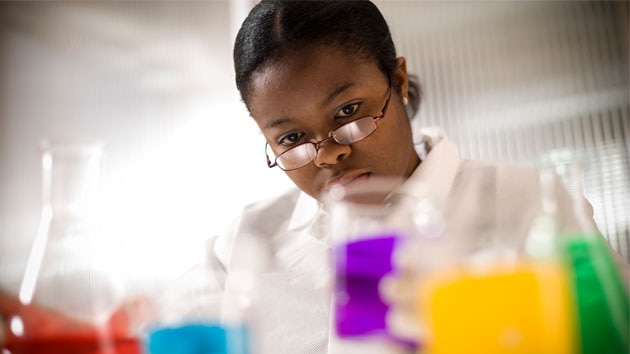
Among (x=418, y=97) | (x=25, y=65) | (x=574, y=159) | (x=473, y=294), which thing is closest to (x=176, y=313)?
(x=473, y=294)

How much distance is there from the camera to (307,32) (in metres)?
1.05

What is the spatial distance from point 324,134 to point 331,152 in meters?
0.04

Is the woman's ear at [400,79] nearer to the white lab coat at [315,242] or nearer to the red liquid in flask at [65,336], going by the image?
the white lab coat at [315,242]

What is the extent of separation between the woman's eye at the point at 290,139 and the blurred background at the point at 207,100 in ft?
2.18

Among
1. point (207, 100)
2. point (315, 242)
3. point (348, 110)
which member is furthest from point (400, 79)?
point (207, 100)

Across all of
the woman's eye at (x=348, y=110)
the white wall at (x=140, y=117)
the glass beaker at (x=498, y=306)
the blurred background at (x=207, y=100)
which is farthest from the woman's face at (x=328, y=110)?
the white wall at (x=140, y=117)

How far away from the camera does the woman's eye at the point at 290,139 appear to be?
40.9 inches

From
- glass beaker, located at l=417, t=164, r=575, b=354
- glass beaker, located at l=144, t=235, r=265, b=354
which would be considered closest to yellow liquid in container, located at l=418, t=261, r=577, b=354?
glass beaker, located at l=417, t=164, r=575, b=354

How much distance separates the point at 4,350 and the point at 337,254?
0.28 meters

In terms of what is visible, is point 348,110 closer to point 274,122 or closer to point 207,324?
point 274,122

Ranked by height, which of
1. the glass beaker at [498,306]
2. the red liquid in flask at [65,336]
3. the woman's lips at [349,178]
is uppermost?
the glass beaker at [498,306]

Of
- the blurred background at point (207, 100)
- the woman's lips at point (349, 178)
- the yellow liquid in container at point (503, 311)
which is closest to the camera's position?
the yellow liquid in container at point (503, 311)

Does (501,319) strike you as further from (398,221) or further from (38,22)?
(38,22)

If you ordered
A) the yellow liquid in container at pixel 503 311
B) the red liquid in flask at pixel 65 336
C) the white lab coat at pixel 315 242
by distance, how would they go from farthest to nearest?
the white lab coat at pixel 315 242 → the red liquid in flask at pixel 65 336 → the yellow liquid in container at pixel 503 311
